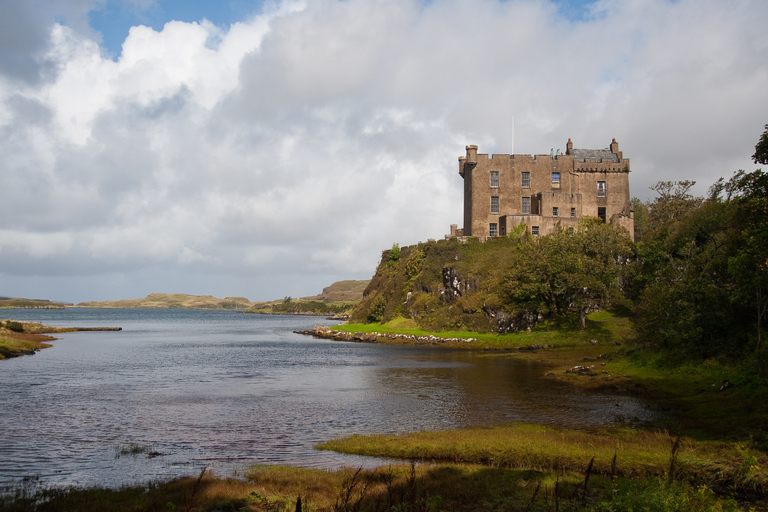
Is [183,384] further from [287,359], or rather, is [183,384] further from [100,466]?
[100,466]

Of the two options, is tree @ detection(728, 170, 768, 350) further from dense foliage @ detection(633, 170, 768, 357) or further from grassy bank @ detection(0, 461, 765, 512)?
grassy bank @ detection(0, 461, 765, 512)

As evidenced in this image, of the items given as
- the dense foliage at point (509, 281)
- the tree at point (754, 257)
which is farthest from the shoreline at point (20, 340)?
the tree at point (754, 257)

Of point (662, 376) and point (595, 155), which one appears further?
point (595, 155)

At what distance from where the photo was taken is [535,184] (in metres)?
83.6

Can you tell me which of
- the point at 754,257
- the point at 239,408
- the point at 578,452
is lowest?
the point at 239,408

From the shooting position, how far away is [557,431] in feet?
73.1

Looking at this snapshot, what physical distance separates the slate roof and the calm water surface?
4401 cm

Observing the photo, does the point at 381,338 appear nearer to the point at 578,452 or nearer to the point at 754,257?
the point at 754,257

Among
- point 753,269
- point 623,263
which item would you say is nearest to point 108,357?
point 753,269

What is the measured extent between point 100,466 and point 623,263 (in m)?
70.3

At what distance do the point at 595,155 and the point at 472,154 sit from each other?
61.4 feet

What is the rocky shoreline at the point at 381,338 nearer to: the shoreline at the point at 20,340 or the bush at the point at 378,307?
the bush at the point at 378,307

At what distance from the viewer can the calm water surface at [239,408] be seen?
20.0 m

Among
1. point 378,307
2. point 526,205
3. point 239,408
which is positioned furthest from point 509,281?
point 239,408
